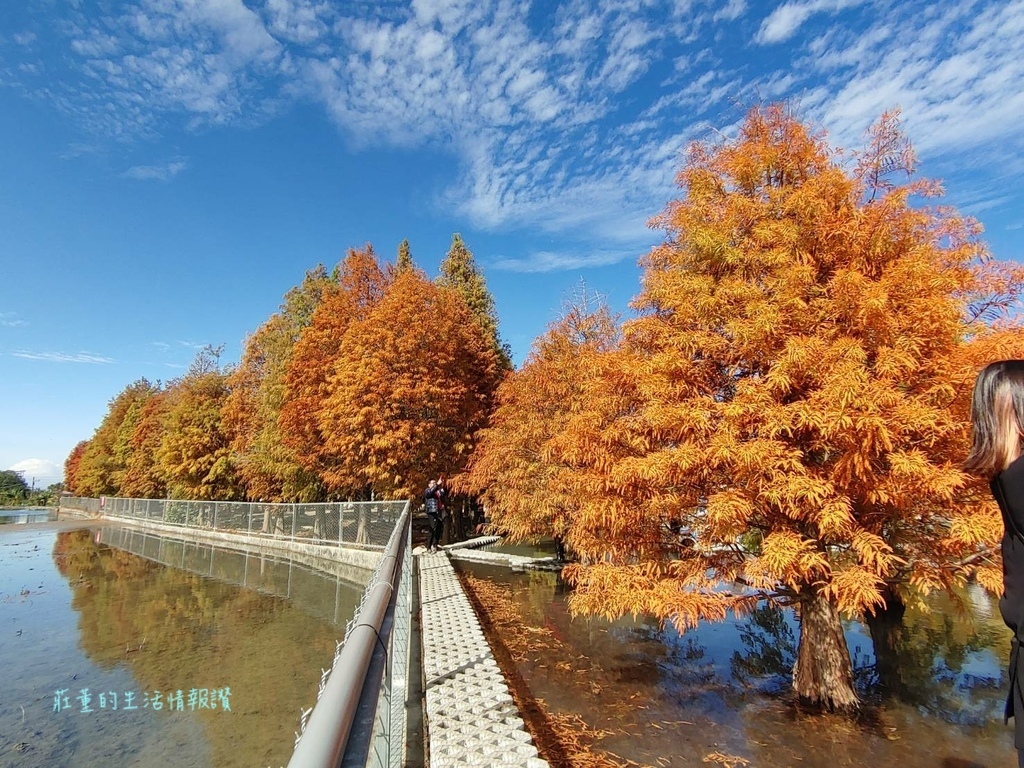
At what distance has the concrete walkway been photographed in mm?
3857

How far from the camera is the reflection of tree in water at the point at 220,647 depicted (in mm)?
6414

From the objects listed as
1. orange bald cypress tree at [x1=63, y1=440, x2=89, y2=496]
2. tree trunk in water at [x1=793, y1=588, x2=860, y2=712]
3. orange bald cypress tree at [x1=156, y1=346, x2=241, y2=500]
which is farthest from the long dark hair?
orange bald cypress tree at [x1=63, y1=440, x2=89, y2=496]

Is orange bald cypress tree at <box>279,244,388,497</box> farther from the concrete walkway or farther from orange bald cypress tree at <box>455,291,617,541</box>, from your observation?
the concrete walkway

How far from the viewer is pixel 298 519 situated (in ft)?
59.3

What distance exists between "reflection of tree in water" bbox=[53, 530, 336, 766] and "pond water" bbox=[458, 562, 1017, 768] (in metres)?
3.11

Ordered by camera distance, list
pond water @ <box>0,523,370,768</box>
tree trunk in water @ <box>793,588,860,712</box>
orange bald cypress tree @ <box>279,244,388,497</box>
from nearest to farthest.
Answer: tree trunk in water @ <box>793,588,860,712</box> < pond water @ <box>0,523,370,768</box> < orange bald cypress tree @ <box>279,244,388,497</box>

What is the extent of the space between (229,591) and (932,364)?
16183 millimetres

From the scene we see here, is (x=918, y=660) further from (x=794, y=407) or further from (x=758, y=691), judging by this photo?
(x=794, y=407)

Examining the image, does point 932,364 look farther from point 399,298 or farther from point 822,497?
point 399,298

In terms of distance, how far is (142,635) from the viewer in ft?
34.2

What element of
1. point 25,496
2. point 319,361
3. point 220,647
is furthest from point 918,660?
point 25,496

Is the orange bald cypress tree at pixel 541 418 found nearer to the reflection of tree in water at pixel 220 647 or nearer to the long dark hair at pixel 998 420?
the reflection of tree in water at pixel 220 647

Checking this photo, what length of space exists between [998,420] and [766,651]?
752cm

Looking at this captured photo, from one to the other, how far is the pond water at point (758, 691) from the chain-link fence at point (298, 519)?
6266 millimetres
